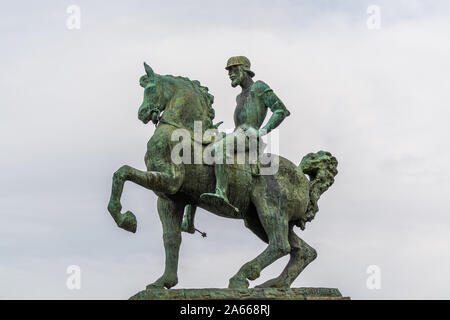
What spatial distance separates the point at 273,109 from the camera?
15797 mm

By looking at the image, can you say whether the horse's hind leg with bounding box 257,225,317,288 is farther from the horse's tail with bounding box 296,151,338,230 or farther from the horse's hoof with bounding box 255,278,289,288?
the horse's tail with bounding box 296,151,338,230

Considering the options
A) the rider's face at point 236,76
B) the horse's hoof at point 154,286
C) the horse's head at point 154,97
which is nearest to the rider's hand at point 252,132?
the rider's face at point 236,76

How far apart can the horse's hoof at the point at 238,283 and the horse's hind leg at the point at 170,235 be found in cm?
80

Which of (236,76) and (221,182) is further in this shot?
(236,76)

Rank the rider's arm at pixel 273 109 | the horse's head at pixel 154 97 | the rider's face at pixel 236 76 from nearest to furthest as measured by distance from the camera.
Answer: the horse's head at pixel 154 97 → the rider's arm at pixel 273 109 → the rider's face at pixel 236 76

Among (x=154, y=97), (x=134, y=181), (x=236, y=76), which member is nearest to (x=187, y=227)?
(x=134, y=181)

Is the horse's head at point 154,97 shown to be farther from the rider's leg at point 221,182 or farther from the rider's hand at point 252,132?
the rider's hand at point 252,132

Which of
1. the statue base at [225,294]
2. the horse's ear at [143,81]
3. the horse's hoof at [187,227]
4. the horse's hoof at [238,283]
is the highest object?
the horse's ear at [143,81]

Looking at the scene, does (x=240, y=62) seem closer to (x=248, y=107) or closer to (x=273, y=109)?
(x=248, y=107)

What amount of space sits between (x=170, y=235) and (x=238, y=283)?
3.89 ft

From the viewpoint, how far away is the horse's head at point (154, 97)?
51.0 ft

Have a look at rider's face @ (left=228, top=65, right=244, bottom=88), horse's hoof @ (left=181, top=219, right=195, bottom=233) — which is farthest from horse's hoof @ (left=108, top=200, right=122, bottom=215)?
rider's face @ (left=228, top=65, right=244, bottom=88)

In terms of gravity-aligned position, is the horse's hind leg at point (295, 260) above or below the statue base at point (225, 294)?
above

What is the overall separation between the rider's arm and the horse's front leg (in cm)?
151
